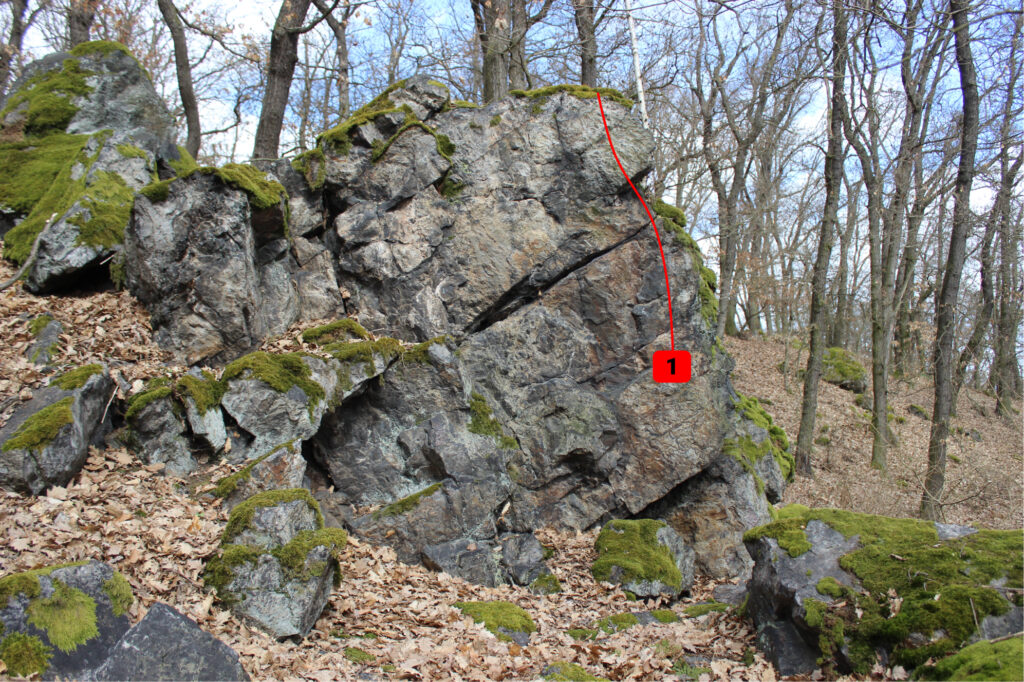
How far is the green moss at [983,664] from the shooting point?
3263 millimetres

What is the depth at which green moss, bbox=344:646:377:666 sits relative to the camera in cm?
455

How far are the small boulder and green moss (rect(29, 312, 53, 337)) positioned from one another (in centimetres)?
726

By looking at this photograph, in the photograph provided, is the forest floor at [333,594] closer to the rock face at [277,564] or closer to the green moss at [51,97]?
the rock face at [277,564]

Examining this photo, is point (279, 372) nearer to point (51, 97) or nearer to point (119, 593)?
point (119, 593)

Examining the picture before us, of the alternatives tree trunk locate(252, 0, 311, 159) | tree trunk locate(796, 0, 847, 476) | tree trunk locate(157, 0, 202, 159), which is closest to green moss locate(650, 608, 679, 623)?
tree trunk locate(796, 0, 847, 476)

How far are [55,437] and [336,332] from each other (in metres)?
3.70

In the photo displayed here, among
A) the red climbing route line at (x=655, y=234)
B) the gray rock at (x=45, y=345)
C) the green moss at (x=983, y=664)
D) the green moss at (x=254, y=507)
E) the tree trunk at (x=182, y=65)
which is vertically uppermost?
the tree trunk at (x=182, y=65)

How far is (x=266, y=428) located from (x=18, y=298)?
3.74 m

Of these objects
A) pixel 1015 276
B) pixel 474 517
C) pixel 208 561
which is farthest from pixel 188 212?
pixel 1015 276

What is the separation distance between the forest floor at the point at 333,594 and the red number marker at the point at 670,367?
2.84 meters

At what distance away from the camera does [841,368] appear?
2070 centimetres

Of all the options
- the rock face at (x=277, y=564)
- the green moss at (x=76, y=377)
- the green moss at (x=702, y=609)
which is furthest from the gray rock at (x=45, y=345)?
the green moss at (x=702, y=609)

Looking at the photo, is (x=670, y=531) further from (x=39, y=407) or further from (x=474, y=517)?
(x=39, y=407)

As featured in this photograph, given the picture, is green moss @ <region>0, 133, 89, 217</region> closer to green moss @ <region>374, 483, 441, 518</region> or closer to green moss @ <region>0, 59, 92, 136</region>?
green moss @ <region>0, 59, 92, 136</region>
